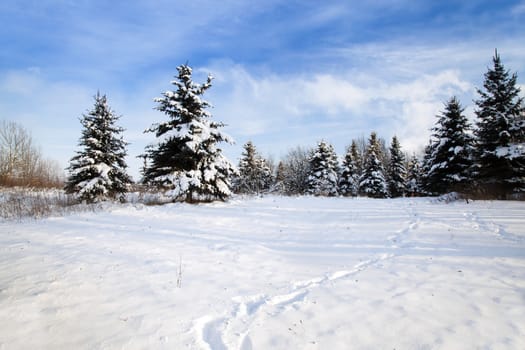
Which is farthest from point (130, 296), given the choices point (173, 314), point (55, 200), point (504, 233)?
point (55, 200)

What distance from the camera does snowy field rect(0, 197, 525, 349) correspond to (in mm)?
2480

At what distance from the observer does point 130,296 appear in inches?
129

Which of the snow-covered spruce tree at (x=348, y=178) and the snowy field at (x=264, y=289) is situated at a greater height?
the snow-covered spruce tree at (x=348, y=178)

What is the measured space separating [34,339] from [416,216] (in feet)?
32.4

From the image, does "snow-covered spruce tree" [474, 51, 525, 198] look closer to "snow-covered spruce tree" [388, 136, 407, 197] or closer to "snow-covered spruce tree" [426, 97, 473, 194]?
"snow-covered spruce tree" [426, 97, 473, 194]

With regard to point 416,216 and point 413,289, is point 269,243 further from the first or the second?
point 416,216

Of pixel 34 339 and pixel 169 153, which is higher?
pixel 169 153

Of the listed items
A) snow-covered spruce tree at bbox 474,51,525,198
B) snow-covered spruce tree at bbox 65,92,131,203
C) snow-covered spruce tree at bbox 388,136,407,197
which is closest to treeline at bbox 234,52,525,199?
snow-covered spruce tree at bbox 474,51,525,198

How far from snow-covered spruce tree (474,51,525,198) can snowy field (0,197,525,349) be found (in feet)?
30.3

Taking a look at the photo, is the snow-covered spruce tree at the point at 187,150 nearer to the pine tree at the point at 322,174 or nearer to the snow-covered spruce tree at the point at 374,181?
the pine tree at the point at 322,174

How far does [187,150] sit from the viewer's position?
1262cm

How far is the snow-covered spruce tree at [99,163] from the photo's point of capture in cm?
1345

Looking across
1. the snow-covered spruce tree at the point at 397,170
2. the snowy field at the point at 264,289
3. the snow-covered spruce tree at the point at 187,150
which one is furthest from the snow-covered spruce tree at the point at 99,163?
the snow-covered spruce tree at the point at 397,170

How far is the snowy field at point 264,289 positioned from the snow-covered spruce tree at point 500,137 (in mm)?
9226
